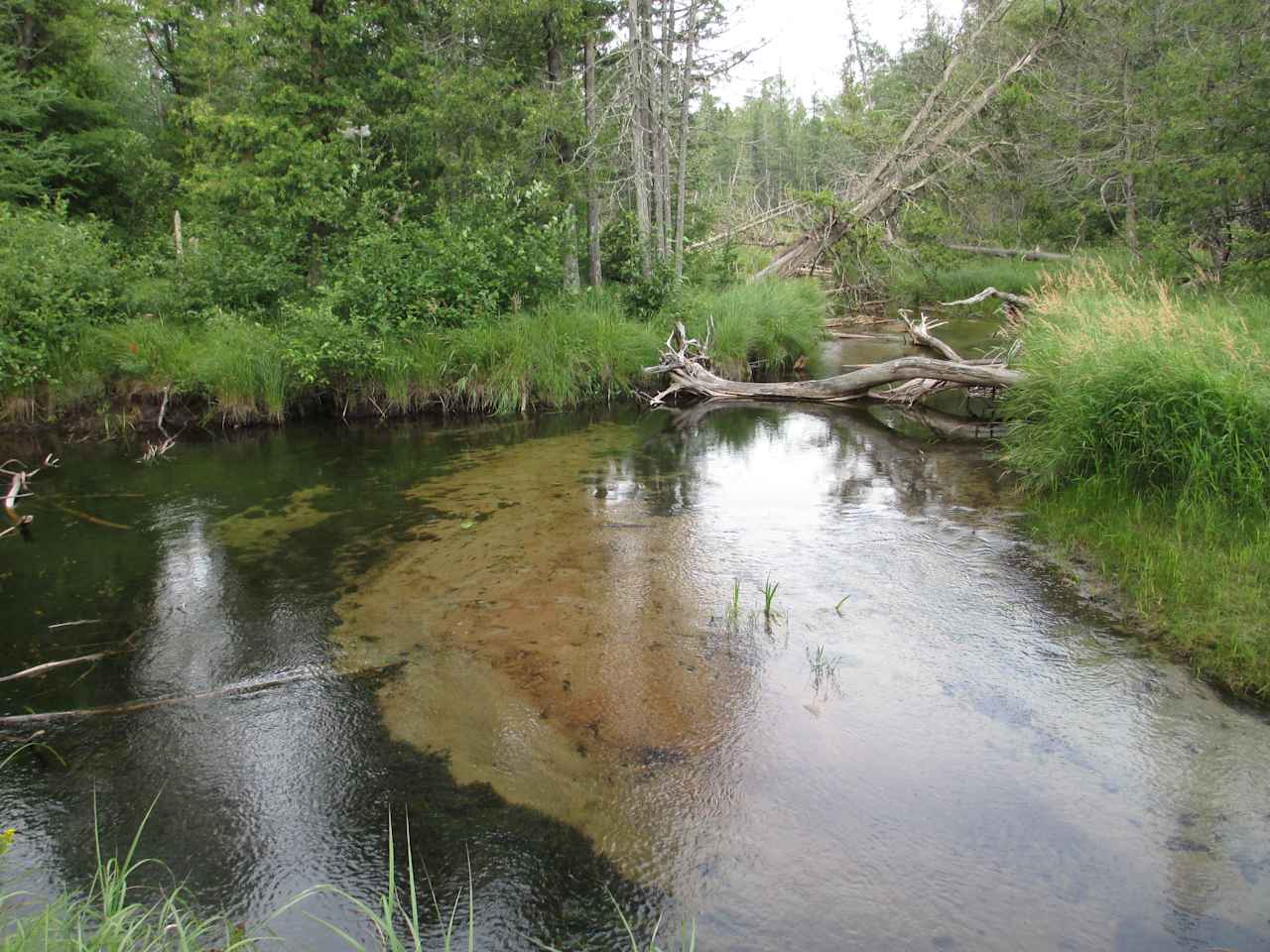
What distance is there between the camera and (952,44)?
19.5 meters

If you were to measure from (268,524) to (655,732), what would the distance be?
15.7ft

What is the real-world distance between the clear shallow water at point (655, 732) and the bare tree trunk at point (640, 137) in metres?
7.60

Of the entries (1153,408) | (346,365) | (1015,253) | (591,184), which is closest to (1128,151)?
(1015,253)

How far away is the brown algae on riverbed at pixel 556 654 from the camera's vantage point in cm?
369

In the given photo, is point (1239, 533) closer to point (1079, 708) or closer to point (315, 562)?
point (1079, 708)

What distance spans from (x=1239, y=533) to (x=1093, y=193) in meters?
18.3

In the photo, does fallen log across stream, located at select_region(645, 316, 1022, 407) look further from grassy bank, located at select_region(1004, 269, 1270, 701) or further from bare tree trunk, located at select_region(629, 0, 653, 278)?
bare tree trunk, located at select_region(629, 0, 653, 278)

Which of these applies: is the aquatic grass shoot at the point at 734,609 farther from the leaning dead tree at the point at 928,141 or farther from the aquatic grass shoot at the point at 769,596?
the leaning dead tree at the point at 928,141

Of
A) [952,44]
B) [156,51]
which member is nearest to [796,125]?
[952,44]

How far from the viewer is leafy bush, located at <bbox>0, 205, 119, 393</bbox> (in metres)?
10.2

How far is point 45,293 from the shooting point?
413 inches

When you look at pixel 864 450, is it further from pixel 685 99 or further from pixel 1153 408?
pixel 685 99

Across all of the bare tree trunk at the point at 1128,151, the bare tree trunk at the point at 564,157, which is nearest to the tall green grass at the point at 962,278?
the bare tree trunk at the point at 1128,151

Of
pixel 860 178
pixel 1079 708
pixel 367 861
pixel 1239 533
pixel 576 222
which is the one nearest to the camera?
pixel 367 861
